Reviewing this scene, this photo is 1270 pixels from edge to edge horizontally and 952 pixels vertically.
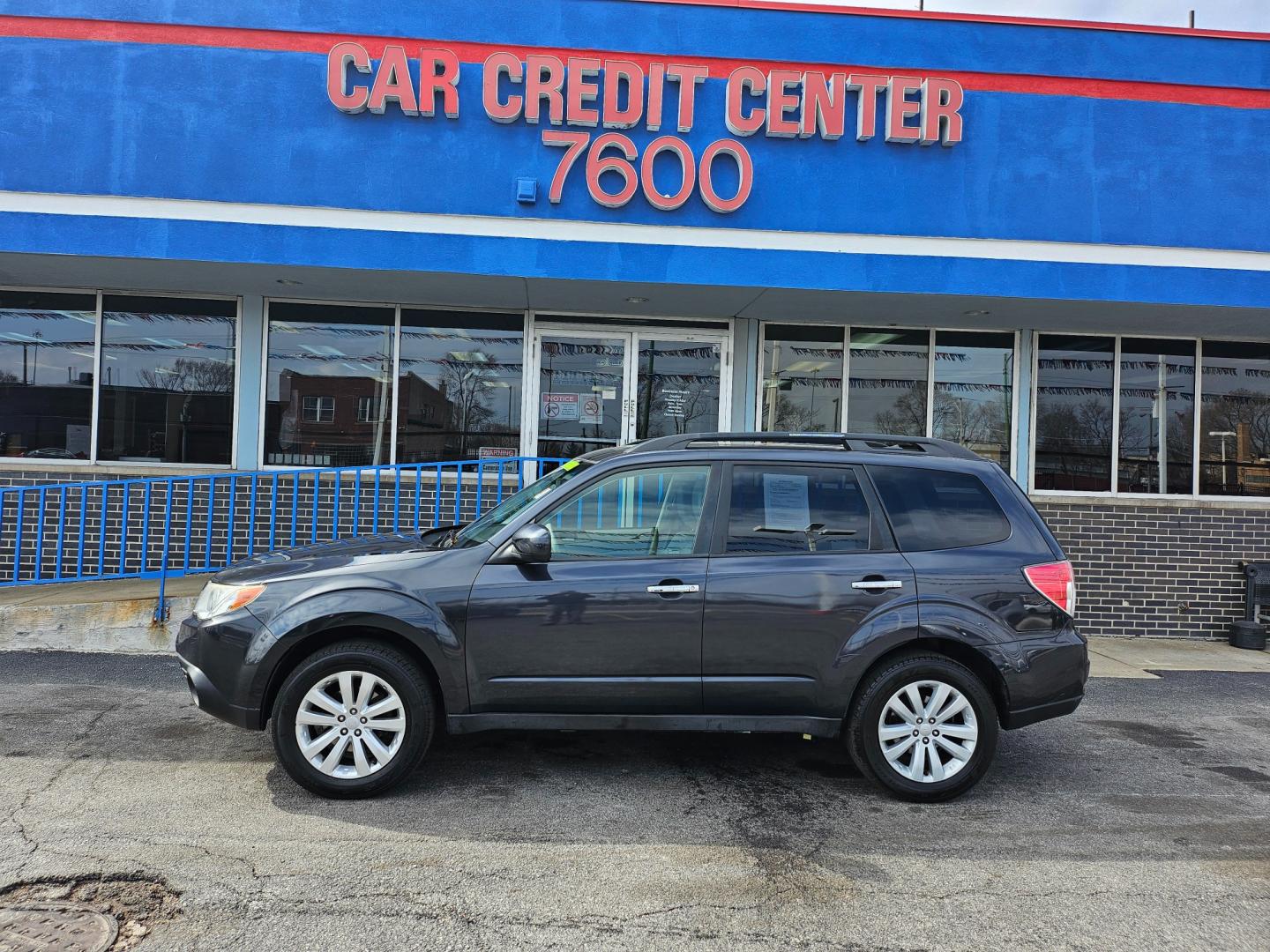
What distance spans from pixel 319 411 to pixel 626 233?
157 inches

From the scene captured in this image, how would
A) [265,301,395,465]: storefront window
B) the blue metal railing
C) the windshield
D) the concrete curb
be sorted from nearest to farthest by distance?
the windshield → the concrete curb → the blue metal railing → [265,301,395,465]: storefront window

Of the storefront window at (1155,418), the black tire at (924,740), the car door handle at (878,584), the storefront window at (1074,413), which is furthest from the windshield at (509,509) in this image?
the storefront window at (1155,418)

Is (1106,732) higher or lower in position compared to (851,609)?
lower

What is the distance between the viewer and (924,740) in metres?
4.44

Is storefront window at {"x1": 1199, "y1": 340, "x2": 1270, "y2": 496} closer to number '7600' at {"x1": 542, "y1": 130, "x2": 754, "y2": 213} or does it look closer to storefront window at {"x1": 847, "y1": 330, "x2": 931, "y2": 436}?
storefront window at {"x1": 847, "y1": 330, "x2": 931, "y2": 436}

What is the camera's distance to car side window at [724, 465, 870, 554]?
4.55 metres

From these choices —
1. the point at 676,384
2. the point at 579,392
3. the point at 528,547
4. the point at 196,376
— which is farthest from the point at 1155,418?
the point at 196,376

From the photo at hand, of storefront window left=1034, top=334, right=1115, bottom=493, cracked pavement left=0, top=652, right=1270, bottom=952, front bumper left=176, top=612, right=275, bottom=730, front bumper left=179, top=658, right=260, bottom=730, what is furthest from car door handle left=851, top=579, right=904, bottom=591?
storefront window left=1034, top=334, right=1115, bottom=493

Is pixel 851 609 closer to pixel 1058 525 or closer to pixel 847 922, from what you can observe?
pixel 847 922

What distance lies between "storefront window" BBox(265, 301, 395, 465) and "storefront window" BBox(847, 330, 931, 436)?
17.4 ft

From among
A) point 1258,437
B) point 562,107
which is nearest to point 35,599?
point 562,107

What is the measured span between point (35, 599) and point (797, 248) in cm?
772

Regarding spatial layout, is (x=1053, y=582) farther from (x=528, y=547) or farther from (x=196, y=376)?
(x=196, y=376)

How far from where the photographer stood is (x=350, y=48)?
330 inches
